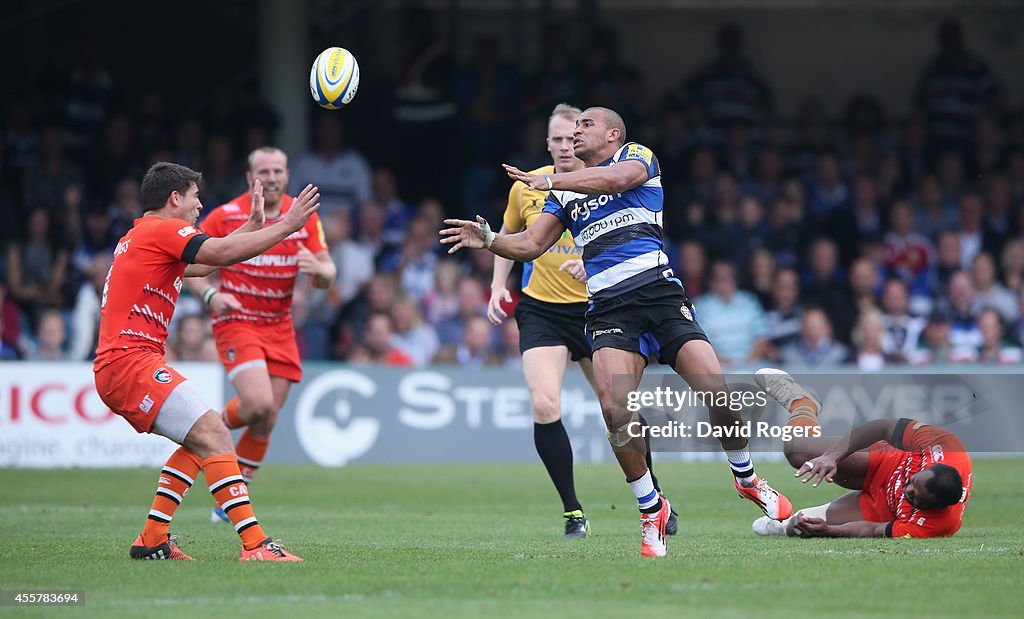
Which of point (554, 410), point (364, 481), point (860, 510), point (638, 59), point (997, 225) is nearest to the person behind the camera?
point (860, 510)

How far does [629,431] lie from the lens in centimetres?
862

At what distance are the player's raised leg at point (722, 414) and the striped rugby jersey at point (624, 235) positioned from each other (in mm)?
523

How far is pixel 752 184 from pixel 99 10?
1113 cm

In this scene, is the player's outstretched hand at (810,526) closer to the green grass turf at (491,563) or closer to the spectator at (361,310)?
the green grass turf at (491,563)

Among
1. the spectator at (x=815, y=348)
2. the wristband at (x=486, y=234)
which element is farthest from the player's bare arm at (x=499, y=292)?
the spectator at (x=815, y=348)

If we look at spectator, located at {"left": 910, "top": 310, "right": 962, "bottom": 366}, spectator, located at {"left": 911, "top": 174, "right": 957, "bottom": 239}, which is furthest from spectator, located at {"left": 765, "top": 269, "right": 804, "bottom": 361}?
spectator, located at {"left": 911, "top": 174, "right": 957, "bottom": 239}

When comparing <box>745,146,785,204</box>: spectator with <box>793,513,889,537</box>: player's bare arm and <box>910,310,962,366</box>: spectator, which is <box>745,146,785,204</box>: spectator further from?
<box>793,513,889,537</box>: player's bare arm

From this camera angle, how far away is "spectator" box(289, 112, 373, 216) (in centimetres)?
2033

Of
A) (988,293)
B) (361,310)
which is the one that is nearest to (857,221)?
(988,293)

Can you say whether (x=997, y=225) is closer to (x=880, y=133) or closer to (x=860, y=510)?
(x=880, y=133)

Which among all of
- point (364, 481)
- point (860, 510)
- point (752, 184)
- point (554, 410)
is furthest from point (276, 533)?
point (752, 184)

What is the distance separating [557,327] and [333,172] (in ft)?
35.0

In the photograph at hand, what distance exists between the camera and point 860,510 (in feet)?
31.3

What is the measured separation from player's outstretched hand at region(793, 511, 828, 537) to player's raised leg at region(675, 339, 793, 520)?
0.21 meters
